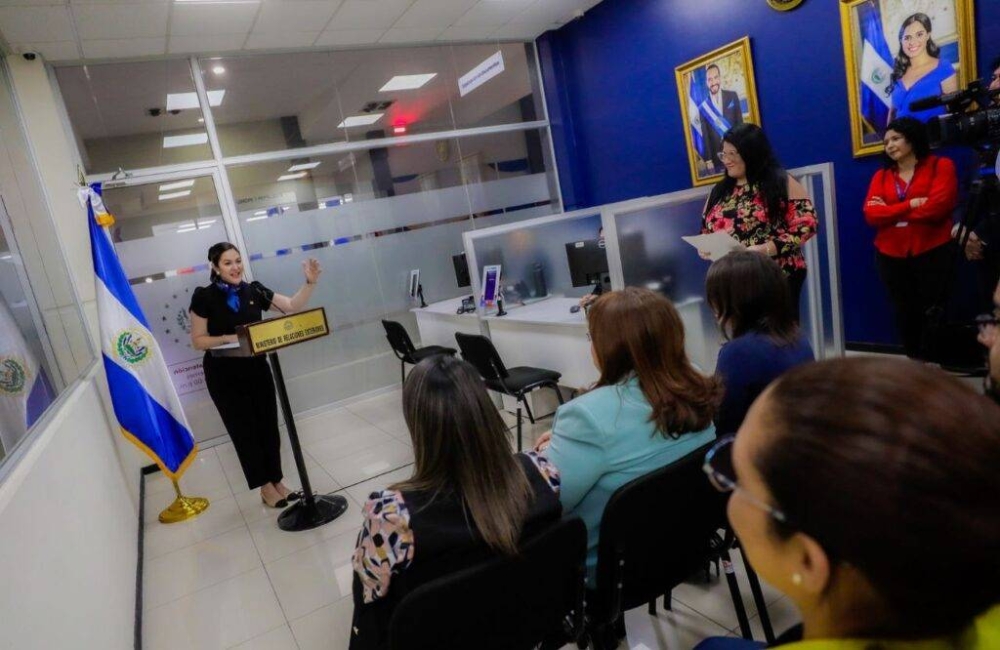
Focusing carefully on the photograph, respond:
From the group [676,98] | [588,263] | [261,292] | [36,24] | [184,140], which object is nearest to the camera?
[261,292]

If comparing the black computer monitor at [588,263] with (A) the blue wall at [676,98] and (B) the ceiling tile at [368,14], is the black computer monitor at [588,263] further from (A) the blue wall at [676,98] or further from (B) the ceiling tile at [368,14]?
(B) the ceiling tile at [368,14]

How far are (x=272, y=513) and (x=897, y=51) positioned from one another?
4515 millimetres

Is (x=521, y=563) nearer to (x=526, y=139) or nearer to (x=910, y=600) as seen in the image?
(x=910, y=600)

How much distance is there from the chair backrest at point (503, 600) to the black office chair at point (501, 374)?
6.50 ft

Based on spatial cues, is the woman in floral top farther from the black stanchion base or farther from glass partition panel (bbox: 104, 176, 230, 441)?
glass partition panel (bbox: 104, 176, 230, 441)

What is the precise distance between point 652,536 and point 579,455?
242 mm

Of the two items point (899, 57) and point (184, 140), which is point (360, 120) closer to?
point (184, 140)

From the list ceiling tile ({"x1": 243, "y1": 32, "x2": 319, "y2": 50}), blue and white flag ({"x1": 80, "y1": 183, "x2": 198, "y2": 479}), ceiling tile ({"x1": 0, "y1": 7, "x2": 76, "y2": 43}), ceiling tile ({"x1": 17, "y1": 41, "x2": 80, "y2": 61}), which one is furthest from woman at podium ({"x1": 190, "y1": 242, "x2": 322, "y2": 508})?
ceiling tile ({"x1": 243, "y1": 32, "x2": 319, "y2": 50})

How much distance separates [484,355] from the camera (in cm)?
328

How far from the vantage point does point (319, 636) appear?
2.04 m

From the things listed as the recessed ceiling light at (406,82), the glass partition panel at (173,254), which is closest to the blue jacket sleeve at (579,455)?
the glass partition panel at (173,254)

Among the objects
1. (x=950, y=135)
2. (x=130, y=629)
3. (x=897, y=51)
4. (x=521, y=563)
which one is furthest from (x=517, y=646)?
(x=897, y=51)

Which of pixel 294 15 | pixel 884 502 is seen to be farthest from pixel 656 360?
pixel 294 15

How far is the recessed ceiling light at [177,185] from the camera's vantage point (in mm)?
4492
